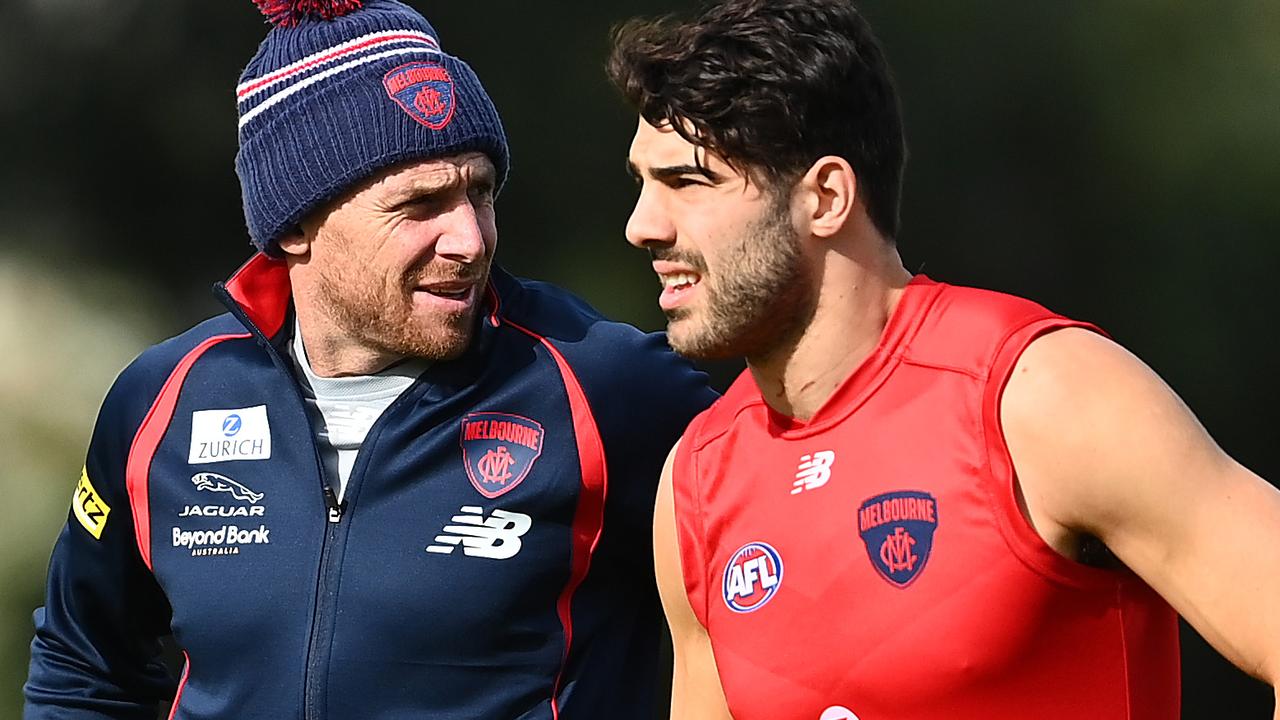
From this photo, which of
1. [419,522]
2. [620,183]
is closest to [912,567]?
[419,522]

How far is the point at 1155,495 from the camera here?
199 centimetres

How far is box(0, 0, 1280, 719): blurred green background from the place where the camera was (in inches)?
153

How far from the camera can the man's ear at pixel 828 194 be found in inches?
93.3

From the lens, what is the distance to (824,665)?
2266 millimetres

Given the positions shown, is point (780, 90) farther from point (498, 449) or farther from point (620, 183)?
point (620, 183)

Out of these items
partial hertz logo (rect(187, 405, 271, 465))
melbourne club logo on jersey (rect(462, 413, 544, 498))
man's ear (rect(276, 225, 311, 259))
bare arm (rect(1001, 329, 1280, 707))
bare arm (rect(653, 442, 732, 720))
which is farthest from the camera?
man's ear (rect(276, 225, 311, 259))

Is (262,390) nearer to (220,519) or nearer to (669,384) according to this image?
(220,519)

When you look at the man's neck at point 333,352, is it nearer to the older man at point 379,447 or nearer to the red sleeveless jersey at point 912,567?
the older man at point 379,447

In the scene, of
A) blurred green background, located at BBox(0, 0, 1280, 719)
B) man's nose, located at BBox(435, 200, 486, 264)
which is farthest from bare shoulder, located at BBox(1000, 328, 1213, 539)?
blurred green background, located at BBox(0, 0, 1280, 719)

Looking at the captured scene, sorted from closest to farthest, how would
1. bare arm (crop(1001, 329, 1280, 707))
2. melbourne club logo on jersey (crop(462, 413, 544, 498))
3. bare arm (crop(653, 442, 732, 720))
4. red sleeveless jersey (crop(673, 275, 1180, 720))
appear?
Result: bare arm (crop(1001, 329, 1280, 707))
red sleeveless jersey (crop(673, 275, 1180, 720))
bare arm (crop(653, 442, 732, 720))
melbourne club logo on jersey (crop(462, 413, 544, 498))

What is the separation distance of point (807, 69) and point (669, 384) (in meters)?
0.62

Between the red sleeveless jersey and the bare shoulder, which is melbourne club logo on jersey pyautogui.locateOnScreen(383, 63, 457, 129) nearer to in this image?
the red sleeveless jersey

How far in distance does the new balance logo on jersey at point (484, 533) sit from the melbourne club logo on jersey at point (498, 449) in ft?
0.12

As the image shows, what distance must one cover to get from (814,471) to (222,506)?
3.13ft
